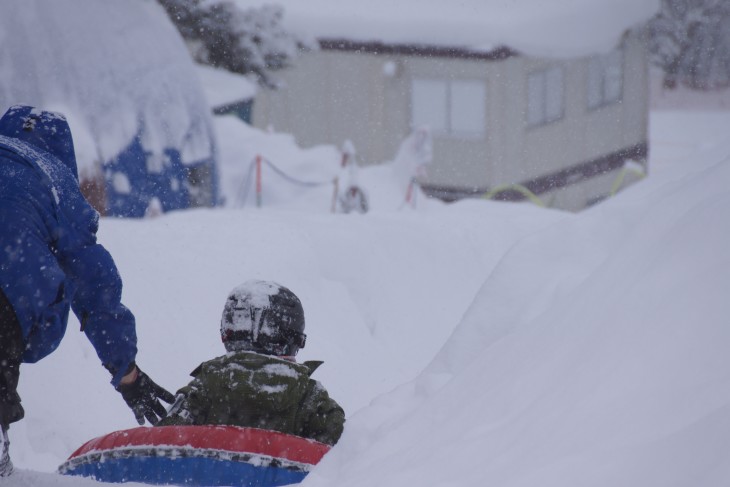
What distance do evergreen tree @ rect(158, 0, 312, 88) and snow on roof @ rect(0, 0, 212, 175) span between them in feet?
7.78

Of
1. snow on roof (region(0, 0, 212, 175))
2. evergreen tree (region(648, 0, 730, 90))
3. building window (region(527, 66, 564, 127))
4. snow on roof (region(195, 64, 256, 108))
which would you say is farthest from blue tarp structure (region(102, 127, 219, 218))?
evergreen tree (region(648, 0, 730, 90))

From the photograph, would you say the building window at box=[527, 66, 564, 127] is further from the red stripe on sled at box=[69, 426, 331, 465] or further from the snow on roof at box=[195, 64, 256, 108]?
the red stripe on sled at box=[69, 426, 331, 465]

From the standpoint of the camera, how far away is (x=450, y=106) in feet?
70.1

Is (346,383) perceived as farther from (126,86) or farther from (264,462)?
(126,86)

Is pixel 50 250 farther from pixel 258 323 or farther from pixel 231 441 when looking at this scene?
pixel 231 441

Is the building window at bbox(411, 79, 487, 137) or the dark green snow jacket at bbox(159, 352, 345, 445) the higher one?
the dark green snow jacket at bbox(159, 352, 345, 445)

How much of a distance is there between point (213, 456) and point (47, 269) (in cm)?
78

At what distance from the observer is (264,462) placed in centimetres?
262

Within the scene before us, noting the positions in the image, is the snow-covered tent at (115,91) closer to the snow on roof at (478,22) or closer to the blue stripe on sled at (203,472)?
the snow on roof at (478,22)

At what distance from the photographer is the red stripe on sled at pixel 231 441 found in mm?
2619

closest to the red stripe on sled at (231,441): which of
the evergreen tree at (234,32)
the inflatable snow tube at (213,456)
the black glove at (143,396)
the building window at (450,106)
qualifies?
the inflatable snow tube at (213,456)

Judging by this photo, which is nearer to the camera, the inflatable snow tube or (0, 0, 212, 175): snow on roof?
the inflatable snow tube

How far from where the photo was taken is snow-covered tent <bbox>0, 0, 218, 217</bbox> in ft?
39.0

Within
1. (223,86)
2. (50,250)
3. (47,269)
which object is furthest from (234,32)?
(47,269)
